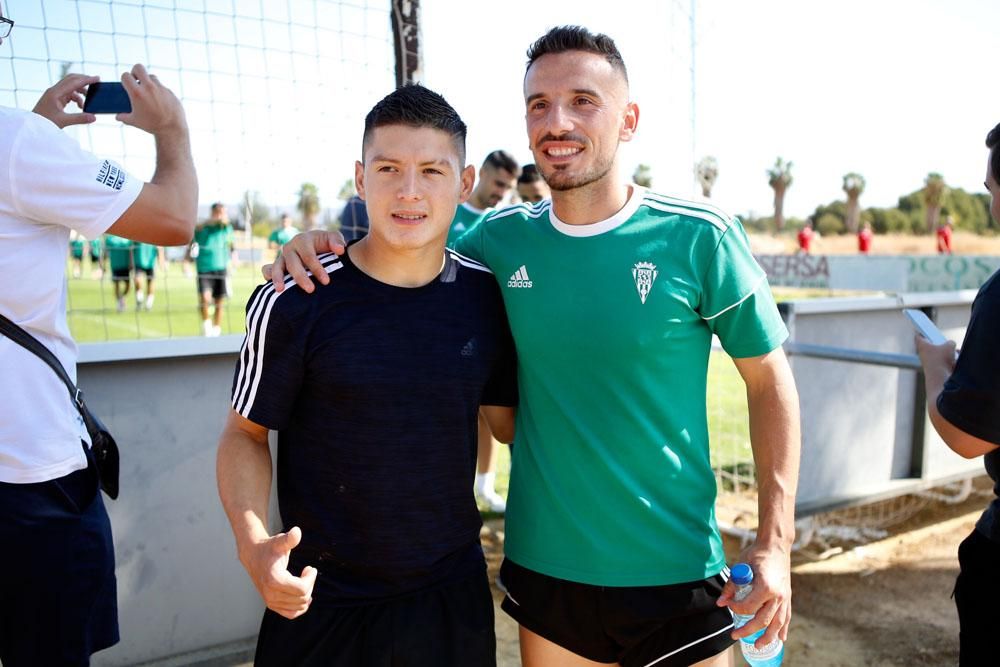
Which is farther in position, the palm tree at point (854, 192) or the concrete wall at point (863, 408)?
the palm tree at point (854, 192)

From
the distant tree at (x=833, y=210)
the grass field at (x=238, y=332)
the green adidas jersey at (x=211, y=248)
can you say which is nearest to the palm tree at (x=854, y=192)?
the distant tree at (x=833, y=210)

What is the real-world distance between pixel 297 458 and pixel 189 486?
1903 mm

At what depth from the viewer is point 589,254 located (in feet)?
6.82

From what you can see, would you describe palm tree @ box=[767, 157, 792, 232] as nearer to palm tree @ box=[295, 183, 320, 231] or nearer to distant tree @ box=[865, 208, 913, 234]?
distant tree @ box=[865, 208, 913, 234]

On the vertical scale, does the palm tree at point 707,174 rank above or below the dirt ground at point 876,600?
above

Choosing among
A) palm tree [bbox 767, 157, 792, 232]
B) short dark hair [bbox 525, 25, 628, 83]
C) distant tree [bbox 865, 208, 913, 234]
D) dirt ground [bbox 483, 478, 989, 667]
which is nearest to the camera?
short dark hair [bbox 525, 25, 628, 83]

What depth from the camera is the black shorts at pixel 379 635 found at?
1.87 metres

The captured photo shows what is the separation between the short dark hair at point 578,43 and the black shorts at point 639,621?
4.68 feet

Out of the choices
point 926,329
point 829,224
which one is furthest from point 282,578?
point 829,224

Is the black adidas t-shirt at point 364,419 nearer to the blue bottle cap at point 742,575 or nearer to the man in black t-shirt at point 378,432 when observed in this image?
the man in black t-shirt at point 378,432

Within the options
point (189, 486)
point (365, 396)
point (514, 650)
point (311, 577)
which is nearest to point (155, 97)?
point (365, 396)

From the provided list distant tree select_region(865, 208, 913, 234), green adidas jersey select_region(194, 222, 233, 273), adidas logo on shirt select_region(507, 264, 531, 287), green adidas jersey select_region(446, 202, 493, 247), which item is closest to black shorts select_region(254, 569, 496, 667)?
adidas logo on shirt select_region(507, 264, 531, 287)

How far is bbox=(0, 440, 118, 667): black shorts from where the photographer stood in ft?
6.43

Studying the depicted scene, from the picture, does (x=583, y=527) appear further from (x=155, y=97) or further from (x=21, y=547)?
(x=155, y=97)
